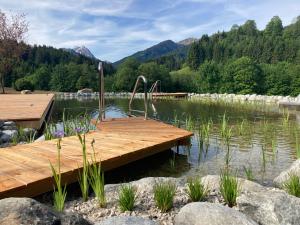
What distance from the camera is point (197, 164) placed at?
7.26m

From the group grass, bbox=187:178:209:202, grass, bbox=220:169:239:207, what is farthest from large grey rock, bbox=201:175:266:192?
grass, bbox=220:169:239:207

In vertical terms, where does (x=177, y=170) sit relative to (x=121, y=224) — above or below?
below

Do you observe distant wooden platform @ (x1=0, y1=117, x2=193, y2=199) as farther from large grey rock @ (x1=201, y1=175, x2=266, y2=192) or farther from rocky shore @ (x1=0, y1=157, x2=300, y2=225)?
large grey rock @ (x1=201, y1=175, x2=266, y2=192)

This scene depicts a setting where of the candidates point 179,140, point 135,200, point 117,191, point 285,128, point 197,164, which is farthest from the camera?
point 285,128

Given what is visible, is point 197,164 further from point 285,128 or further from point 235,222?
point 285,128

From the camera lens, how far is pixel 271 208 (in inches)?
138

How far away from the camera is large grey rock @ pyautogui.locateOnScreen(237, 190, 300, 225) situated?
3387 millimetres

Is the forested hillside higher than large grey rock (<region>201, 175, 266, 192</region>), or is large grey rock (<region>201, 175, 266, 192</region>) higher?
the forested hillside

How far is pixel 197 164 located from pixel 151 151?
3.86 feet

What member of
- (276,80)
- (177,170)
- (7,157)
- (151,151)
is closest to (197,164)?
(177,170)

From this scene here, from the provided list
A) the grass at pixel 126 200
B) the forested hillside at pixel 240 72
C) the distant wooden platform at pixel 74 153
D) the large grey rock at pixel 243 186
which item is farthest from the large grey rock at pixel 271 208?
the forested hillside at pixel 240 72

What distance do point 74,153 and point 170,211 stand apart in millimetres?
2511

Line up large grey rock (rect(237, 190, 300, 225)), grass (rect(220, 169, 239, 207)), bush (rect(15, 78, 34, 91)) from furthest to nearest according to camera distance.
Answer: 1. bush (rect(15, 78, 34, 91))
2. grass (rect(220, 169, 239, 207))
3. large grey rock (rect(237, 190, 300, 225))

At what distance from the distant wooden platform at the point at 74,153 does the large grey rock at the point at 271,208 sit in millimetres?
2342
